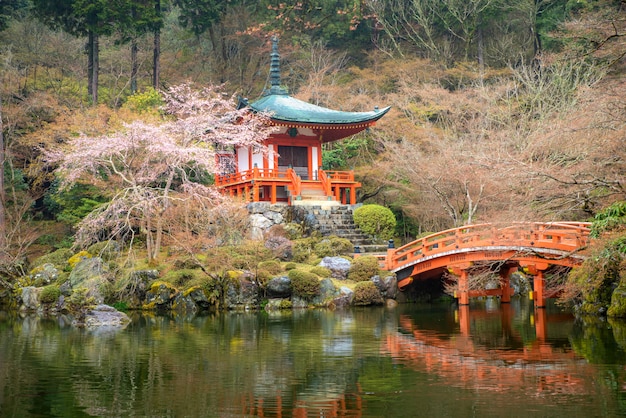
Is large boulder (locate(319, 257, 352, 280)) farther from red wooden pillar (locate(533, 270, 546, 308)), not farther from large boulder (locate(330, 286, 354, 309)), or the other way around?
red wooden pillar (locate(533, 270, 546, 308))

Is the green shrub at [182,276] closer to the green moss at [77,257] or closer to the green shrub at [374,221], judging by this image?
the green moss at [77,257]

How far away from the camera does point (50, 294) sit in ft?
77.6

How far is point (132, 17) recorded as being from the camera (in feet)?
112

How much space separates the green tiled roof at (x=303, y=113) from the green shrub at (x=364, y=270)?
6962 mm

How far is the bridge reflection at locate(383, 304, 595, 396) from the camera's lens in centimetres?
1124

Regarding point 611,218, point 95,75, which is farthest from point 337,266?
point 95,75

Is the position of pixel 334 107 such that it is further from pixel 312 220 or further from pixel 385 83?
pixel 312 220

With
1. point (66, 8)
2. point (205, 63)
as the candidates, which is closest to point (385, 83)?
point (205, 63)

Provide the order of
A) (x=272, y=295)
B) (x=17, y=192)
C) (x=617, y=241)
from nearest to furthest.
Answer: (x=617, y=241)
(x=272, y=295)
(x=17, y=192)

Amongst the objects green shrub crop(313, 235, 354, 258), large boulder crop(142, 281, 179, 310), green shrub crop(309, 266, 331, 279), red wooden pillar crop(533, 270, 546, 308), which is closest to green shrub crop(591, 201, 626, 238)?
red wooden pillar crop(533, 270, 546, 308)

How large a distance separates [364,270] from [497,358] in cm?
1069

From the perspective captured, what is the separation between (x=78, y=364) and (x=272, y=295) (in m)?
10.1

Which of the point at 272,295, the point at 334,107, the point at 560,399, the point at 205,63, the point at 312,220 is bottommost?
the point at 560,399

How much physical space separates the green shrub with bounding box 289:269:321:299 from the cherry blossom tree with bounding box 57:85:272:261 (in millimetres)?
3543
